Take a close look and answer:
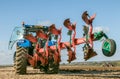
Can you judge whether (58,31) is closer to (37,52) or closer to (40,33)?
(40,33)

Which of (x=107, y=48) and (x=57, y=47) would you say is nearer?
(x=107, y=48)

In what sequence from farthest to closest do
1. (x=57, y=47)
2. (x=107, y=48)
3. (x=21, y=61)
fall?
(x=21, y=61)
(x=57, y=47)
(x=107, y=48)

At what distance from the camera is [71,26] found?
14211 millimetres

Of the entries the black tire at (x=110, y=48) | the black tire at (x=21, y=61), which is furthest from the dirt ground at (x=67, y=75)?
the black tire at (x=110, y=48)

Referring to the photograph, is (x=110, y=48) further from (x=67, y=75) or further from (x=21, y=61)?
(x=21, y=61)

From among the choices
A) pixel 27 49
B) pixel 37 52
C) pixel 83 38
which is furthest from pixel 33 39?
pixel 83 38

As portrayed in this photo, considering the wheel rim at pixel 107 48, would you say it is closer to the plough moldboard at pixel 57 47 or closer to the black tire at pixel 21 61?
the plough moldboard at pixel 57 47

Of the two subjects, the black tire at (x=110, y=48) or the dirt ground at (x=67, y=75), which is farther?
the dirt ground at (x=67, y=75)

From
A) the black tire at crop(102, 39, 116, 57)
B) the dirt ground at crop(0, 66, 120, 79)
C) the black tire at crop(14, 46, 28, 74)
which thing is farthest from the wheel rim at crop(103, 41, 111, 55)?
the black tire at crop(14, 46, 28, 74)

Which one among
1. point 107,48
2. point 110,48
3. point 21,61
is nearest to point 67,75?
point 21,61

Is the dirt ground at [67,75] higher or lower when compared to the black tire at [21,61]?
lower

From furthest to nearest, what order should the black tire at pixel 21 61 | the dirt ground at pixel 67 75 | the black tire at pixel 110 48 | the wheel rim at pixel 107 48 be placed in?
the black tire at pixel 21 61 < the dirt ground at pixel 67 75 < the wheel rim at pixel 107 48 < the black tire at pixel 110 48

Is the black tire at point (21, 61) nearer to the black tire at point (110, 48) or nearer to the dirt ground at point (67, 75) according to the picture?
the dirt ground at point (67, 75)

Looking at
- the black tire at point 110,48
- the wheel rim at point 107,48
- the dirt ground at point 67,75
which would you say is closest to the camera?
the black tire at point 110,48
